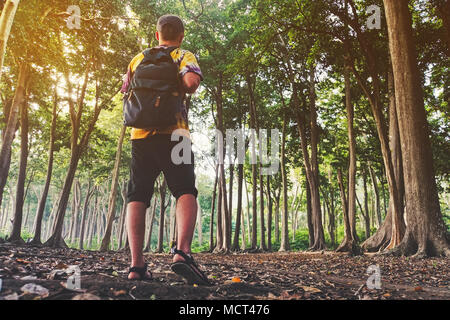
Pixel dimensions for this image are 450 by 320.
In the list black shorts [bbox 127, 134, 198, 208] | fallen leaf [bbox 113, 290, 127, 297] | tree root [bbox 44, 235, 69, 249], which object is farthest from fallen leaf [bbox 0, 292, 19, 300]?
tree root [bbox 44, 235, 69, 249]

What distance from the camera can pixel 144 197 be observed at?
2631 millimetres

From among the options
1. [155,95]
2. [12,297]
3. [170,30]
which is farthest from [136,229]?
[170,30]

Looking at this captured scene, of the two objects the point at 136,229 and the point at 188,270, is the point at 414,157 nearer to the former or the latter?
the point at 188,270

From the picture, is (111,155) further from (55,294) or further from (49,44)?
(55,294)

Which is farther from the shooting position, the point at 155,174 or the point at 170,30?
the point at 170,30

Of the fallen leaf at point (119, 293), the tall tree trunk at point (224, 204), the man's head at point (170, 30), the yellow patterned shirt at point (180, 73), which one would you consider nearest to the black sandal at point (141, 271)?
the fallen leaf at point (119, 293)

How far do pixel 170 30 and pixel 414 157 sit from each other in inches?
237

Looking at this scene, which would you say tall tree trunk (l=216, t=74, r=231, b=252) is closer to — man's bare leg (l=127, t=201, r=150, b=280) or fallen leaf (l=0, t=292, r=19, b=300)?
man's bare leg (l=127, t=201, r=150, b=280)

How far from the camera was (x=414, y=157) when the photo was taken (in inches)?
262

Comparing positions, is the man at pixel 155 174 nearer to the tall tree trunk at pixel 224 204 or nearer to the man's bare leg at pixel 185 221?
the man's bare leg at pixel 185 221

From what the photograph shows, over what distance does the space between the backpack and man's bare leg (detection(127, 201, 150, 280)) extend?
0.67m
